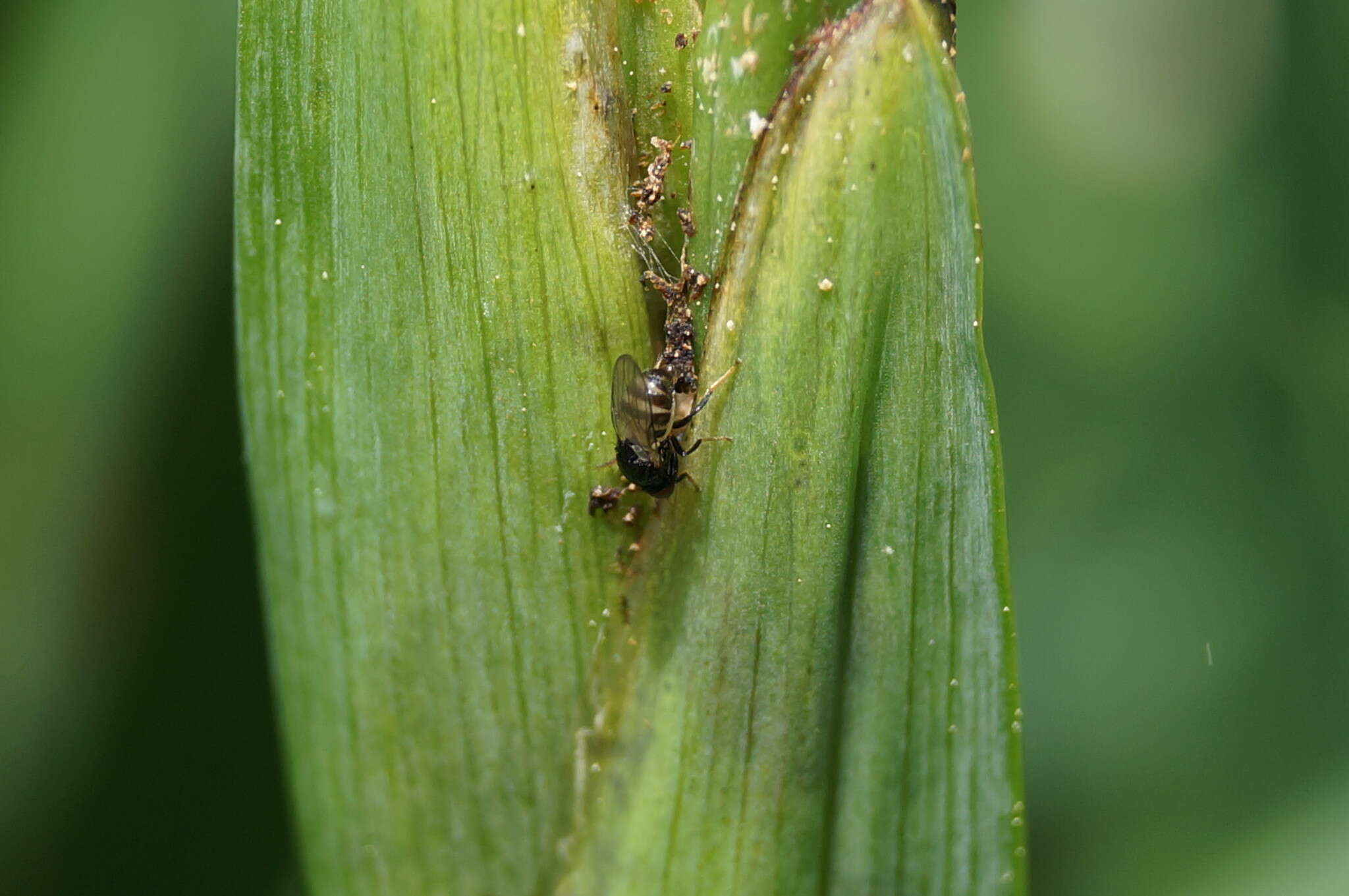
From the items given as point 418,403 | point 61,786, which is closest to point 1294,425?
point 418,403

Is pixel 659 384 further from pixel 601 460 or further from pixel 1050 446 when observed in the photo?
pixel 1050 446

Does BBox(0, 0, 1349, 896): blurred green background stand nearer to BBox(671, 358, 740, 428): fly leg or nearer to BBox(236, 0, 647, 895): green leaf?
BBox(236, 0, 647, 895): green leaf

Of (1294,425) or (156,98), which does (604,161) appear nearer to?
(156,98)

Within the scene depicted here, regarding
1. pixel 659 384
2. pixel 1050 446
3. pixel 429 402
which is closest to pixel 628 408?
pixel 659 384

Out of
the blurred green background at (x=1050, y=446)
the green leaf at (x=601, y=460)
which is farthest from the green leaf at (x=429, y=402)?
the blurred green background at (x=1050, y=446)

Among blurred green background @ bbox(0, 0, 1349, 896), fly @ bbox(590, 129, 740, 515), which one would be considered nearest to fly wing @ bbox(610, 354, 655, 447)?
fly @ bbox(590, 129, 740, 515)

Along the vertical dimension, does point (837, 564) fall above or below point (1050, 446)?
below
